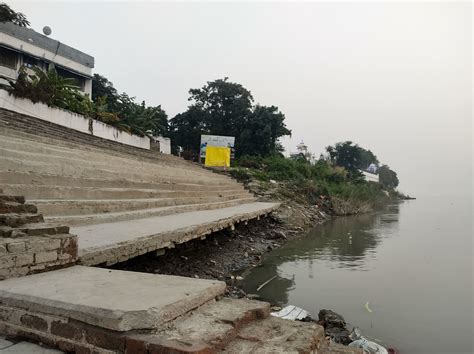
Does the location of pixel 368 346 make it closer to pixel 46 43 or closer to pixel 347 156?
pixel 46 43

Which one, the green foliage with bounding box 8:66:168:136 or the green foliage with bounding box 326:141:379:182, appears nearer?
the green foliage with bounding box 8:66:168:136

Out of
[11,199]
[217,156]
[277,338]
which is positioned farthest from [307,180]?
[277,338]

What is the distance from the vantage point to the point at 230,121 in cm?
2952

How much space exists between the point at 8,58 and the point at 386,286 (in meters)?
24.1

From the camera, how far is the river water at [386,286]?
516 centimetres

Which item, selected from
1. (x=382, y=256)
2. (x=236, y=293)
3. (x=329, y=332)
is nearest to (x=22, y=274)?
(x=329, y=332)

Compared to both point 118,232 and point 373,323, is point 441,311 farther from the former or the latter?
point 118,232

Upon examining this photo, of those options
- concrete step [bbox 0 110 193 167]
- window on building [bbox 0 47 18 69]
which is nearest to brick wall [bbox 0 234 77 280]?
concrete step [bbox 0 110 193 167]

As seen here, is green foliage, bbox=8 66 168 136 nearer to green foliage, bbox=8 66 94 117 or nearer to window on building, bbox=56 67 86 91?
green foliage, bbox=8 66 94 117

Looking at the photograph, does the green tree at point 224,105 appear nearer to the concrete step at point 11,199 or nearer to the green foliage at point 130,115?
the green foliage at point 130,115

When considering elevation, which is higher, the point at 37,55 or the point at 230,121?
the point at 37,55

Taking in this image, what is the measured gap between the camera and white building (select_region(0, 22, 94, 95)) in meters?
22.1

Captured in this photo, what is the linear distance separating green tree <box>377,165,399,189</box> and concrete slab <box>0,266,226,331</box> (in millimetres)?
64086

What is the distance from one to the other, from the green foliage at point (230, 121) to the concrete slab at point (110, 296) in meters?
24.7
